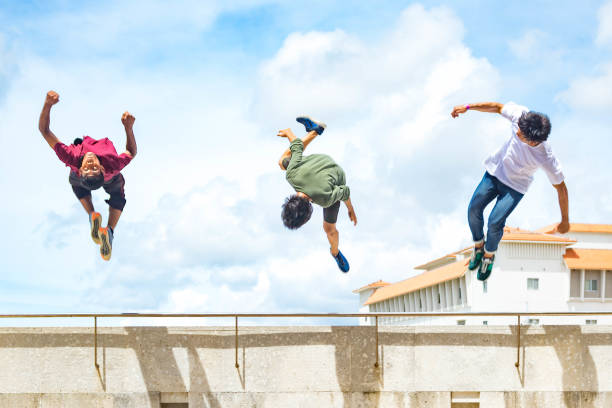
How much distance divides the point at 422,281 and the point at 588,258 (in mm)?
20648

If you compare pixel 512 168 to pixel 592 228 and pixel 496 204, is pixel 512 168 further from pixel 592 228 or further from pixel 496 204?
pixel 592 228

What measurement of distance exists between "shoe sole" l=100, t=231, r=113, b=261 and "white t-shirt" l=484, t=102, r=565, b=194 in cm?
672

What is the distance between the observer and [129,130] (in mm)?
13805

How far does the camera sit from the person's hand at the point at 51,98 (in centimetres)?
1344

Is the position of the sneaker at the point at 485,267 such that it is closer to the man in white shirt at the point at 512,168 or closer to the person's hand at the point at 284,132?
the man in white shirt at the point at 512,168

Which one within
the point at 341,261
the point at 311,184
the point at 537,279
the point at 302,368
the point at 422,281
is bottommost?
the point at 302,368

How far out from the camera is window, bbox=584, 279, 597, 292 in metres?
90.6

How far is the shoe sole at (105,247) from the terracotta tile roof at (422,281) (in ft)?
238

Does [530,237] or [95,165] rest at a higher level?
[530,237]

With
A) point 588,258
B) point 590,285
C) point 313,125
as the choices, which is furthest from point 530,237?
point 313,125

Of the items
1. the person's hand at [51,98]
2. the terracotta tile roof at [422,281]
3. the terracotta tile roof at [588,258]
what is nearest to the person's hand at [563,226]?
the person's hand at [51,98]

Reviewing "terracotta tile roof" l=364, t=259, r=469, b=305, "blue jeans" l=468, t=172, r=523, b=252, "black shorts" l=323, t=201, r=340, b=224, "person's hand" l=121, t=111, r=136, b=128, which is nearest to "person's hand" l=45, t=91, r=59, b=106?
"person's hand" l=121, t=111, r=136, b=128

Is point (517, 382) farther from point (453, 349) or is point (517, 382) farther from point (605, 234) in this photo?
point (605, 234)

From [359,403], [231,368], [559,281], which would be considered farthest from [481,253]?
[559,281]
